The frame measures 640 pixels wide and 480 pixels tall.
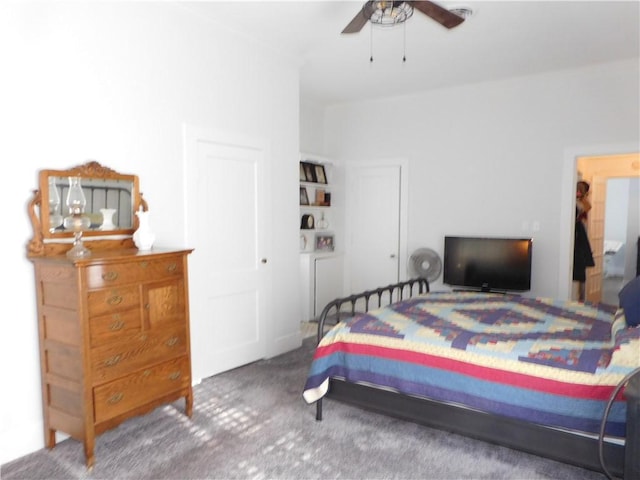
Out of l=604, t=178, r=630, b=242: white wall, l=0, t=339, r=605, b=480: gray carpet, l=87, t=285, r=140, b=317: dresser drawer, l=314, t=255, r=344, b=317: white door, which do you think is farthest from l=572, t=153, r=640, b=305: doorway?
l=87, t=285, r=140, b=317: dresser drawer

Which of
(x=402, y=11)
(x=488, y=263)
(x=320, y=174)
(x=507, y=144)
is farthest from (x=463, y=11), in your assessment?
(x=320, y=174)

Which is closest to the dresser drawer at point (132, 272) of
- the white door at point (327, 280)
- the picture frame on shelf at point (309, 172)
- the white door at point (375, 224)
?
the white door at point (327, 280)

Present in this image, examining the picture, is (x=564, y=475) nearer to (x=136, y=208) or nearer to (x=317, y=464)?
(x=317, y=464)

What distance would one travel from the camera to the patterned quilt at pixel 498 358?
2.06 meters

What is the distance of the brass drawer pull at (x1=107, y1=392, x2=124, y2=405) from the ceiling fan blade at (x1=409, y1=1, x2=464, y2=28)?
2704 mm

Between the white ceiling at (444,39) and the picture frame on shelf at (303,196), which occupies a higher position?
the white ceiling at (444,39)

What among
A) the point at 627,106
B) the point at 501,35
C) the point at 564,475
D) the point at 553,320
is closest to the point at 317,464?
the point at 564,475

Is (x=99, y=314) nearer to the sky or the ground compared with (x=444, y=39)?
nearer to the ground

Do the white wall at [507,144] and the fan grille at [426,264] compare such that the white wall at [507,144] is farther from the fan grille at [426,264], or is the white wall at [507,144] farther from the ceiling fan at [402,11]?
the ceiling fan at [402,11]

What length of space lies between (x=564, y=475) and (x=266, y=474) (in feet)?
4.93

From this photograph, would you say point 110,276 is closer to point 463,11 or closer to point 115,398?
point 115,398

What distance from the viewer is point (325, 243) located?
235 inches

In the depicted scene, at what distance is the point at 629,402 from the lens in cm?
181

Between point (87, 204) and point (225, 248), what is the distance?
1192 mm
